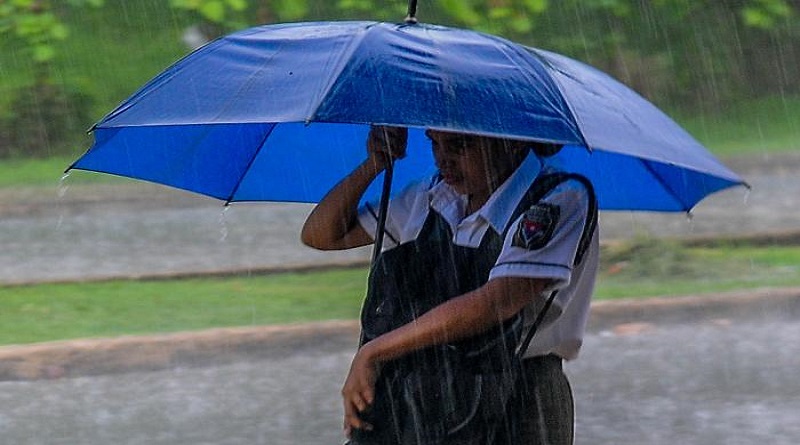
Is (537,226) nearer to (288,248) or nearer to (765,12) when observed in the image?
(288,248)

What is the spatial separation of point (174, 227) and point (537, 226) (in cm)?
763

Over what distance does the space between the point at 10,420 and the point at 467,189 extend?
3.69m

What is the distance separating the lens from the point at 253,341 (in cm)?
701

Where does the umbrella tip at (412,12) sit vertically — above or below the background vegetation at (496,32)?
above

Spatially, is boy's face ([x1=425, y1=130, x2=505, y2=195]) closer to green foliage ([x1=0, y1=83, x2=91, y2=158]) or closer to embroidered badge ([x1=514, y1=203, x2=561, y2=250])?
embroidered badge ([x1=514, y1=203, x2=561, y2=250])

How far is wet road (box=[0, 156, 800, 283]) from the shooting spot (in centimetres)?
885

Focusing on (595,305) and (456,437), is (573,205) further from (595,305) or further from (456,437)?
(595,305)

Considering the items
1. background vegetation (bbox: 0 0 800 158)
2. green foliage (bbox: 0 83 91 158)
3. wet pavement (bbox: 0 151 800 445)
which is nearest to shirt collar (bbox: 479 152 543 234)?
wet pavement (bbox: 0 151 800 445)

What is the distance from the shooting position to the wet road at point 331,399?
5727 mm

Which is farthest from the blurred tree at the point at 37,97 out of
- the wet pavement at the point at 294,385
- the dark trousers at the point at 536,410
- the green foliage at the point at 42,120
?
the dark trousers at the point at 536,410

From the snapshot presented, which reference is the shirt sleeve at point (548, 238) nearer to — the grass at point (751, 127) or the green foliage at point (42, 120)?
the grass at point (751, 127)

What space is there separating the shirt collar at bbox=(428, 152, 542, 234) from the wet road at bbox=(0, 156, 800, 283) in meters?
5.69

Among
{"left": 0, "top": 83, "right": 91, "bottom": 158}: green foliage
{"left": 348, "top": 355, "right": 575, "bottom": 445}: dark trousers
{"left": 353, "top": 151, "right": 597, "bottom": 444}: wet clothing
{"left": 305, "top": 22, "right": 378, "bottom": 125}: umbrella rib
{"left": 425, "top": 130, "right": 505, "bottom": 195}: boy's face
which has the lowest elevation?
{"left": 0, "top": 83, "right": 91, "bottom": 158}: green foliage

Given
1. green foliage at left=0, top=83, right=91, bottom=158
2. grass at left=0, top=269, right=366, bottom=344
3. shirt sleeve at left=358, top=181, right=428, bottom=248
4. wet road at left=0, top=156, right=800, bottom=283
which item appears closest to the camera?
shirt sleeve at left=358, top=181, right=428, bottom=248
